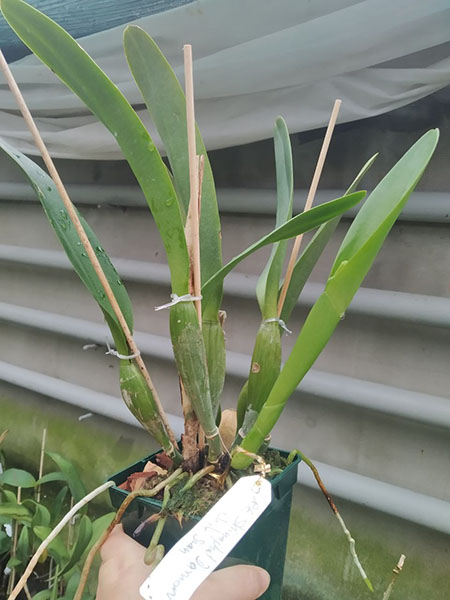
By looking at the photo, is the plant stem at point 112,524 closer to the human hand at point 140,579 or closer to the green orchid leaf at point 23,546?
the human hand at point 140,579

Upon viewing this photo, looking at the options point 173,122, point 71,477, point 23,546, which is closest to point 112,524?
point 173,122

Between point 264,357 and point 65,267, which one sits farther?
point 65,267

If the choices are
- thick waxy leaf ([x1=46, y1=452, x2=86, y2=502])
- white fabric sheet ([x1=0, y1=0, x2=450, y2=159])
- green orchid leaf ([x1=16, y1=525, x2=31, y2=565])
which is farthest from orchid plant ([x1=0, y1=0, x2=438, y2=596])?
green orchid leaf ([x1=16, y1=525, x2=31, y2=565])

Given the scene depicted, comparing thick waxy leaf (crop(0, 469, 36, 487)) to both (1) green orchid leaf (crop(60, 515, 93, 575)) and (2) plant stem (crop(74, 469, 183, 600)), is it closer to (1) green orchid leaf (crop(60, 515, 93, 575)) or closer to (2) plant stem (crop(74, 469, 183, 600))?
(1) green orchid leaf (crop(60, 515, 93, 575))

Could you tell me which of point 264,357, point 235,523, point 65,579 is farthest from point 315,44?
point 65,579

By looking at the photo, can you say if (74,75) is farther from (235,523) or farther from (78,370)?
(78,370)

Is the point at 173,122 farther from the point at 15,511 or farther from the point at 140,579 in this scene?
the point at 15,511
